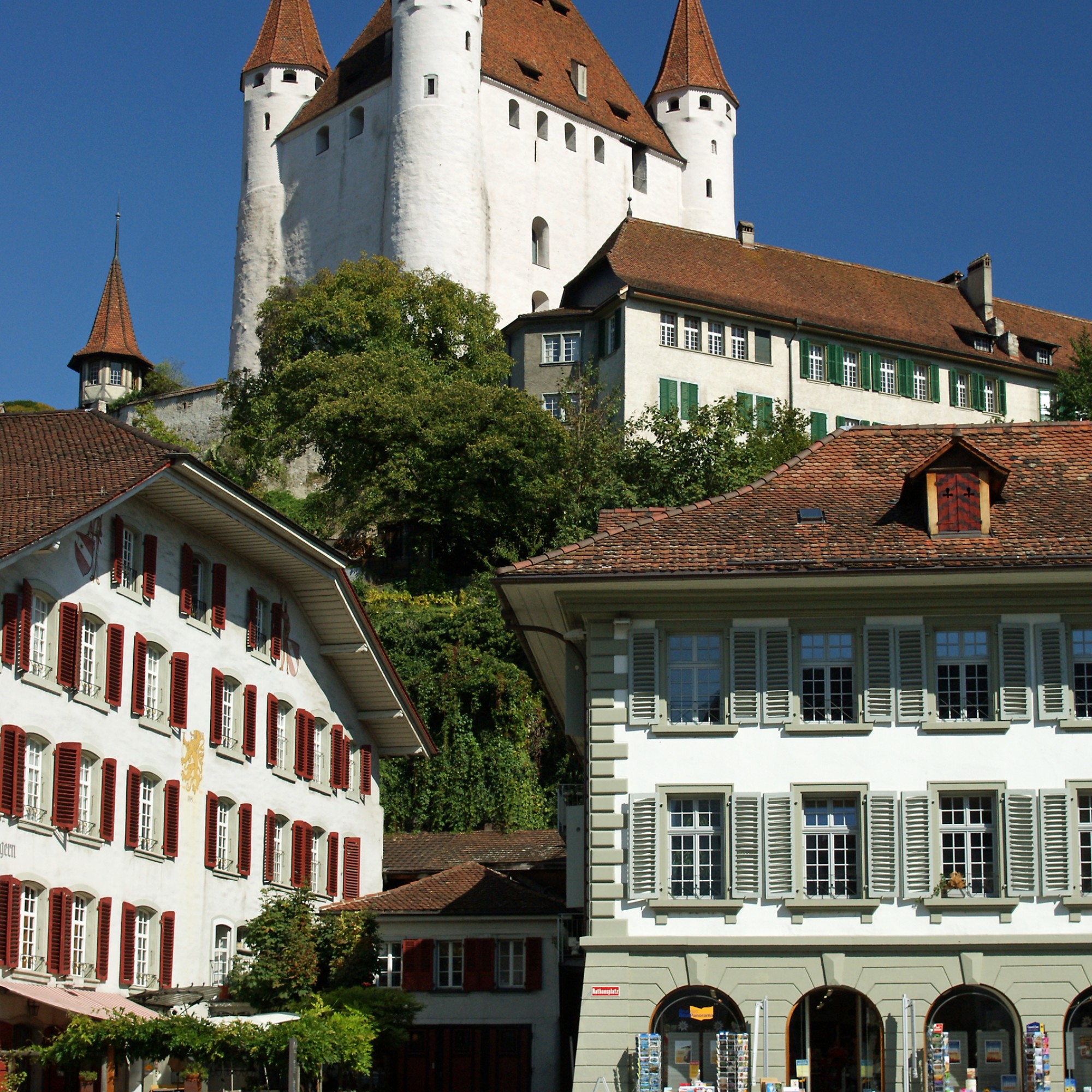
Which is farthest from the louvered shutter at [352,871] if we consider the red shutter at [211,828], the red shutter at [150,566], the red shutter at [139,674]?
the red shutter at [150,566]

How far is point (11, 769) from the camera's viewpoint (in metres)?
29.1

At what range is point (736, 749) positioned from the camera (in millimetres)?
26391

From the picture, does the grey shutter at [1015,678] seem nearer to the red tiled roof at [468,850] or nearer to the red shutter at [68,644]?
the red shutter at [68,644]

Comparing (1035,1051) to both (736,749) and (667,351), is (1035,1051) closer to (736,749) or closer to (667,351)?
(736,749)

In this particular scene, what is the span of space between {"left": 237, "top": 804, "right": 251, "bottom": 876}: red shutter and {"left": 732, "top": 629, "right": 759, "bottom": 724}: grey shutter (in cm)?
1276

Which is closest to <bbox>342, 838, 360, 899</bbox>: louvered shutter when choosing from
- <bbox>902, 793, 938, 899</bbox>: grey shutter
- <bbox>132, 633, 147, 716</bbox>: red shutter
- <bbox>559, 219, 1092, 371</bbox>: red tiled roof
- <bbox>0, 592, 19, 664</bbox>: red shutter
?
<bbox>132, 633, 147, 716</bbox>: red shutter

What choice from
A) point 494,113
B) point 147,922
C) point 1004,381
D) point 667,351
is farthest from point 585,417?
point 147,922

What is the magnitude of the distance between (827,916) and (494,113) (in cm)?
6531

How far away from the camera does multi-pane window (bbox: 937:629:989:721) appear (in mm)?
26500

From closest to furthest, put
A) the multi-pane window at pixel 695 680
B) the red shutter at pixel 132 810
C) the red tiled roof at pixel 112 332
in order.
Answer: the multi-pane window at pixel 695 680 < the red shutter at pixel 132 810 < the red tiled roof at pixel 112 332

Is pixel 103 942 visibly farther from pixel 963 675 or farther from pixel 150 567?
pixel 963 675

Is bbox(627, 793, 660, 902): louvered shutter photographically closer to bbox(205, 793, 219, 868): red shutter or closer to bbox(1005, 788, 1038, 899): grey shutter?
bbox(1005, 788, 1038, 899): grey shutter

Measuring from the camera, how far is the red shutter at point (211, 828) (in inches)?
1379

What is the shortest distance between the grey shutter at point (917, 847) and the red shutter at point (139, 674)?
1314 centimetres
